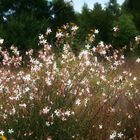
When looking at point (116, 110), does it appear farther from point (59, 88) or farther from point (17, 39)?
point (17, 39)

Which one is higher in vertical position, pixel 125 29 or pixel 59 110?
pixel 125 29

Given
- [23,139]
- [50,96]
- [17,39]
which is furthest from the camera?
[17,39]

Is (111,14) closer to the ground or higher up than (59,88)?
higher up

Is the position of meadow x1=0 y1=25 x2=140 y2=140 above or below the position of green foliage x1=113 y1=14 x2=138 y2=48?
below

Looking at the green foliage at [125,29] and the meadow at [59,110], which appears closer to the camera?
the meadow at [59,110]

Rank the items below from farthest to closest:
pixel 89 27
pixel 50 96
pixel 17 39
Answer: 1. pixel 89 27
2. pixel 17 39
3. pixel 50 96

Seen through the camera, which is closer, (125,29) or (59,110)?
(59,110)

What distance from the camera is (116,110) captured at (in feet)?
23.1

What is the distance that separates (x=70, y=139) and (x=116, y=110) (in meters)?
1.59

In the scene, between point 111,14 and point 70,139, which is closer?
point 70,139

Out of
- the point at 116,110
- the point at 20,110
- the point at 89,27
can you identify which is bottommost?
the point at 20,110

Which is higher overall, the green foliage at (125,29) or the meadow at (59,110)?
the green foliage at (125,29)

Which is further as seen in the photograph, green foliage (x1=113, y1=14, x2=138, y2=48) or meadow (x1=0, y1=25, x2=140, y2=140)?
green foliage (x1=113, y1=14, x2=138, y2=48)

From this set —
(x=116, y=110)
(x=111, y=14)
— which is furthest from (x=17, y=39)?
(x=116, y=110)
